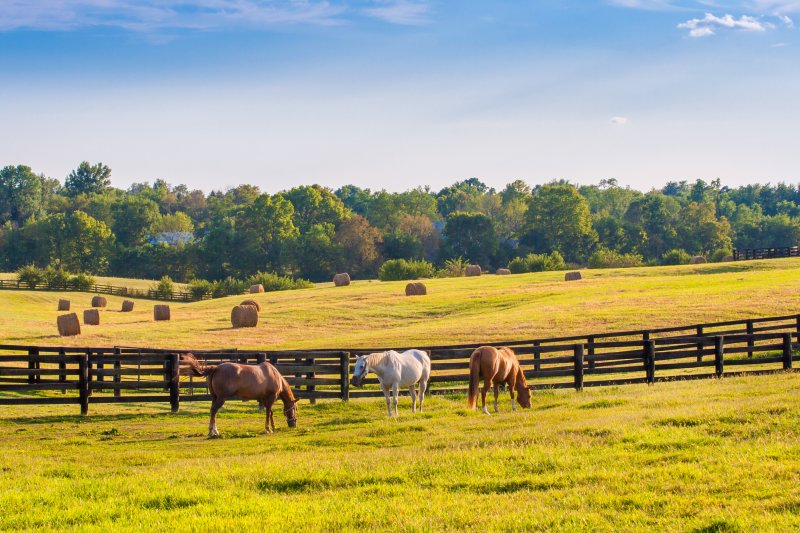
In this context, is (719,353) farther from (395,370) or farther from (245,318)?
(245,318)

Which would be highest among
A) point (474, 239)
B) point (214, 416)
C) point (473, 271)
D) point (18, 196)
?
point (18, 196)

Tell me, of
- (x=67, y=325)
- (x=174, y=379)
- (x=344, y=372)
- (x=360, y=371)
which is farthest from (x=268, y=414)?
(x=67, y=325)

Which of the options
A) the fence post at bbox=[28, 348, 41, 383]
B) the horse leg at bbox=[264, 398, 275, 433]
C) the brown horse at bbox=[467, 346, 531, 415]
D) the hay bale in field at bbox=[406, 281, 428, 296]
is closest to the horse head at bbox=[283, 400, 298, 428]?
the horse leg at bbox=[264, 398, 275, 433]

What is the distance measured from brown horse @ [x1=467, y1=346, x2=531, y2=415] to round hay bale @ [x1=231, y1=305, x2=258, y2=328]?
3030 centimetres

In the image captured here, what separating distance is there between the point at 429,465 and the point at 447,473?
0.44 meters

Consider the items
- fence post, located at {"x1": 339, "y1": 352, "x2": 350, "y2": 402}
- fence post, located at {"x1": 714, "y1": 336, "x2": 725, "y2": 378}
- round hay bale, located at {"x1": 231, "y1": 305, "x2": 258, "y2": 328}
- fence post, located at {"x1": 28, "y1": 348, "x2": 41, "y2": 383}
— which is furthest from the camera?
round hay bale, located at {"x1": 231, "y1": 305, "x2": 258, "y2": 328}

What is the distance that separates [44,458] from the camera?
13.5 metres

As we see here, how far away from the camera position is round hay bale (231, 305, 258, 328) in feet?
155

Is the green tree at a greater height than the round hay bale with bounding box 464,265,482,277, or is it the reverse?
the green tree

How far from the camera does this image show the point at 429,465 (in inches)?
441

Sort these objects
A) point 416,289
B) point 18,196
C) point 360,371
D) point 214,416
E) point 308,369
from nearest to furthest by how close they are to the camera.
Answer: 1. point 214,416
2. point 360,371
3. point 308,369
4. point 416,289
5. point 18,196

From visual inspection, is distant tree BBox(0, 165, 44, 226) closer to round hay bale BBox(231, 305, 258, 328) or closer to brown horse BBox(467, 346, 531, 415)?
round hay bale BBox(231, 305, 258, 328)

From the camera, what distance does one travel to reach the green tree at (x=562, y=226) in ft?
411

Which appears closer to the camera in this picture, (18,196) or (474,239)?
(474,239)
